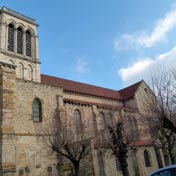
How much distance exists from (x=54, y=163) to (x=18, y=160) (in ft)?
11.7

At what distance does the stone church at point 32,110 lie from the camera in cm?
1711

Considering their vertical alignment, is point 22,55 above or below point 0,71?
above

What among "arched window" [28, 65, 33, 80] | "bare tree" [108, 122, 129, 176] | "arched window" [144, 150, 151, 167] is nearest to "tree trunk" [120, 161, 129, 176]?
"bare tree" [108, 122, 129, 176]

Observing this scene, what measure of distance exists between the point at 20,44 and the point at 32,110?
528 inches

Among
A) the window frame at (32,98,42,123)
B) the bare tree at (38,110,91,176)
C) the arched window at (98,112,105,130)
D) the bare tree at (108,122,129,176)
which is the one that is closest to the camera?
the bare tree at (108,122,129,176)

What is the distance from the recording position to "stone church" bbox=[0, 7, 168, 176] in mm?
17106

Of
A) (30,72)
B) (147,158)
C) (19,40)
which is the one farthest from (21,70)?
(147,158)

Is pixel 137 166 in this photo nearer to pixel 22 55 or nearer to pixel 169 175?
pixel 169 175

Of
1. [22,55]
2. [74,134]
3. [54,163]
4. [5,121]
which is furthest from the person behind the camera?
[22,55]

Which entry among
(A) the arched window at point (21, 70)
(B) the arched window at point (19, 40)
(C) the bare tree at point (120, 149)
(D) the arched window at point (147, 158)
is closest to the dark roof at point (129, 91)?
(D) the arched window at point (147, 158)

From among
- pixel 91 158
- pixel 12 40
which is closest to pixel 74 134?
pixel 91 158

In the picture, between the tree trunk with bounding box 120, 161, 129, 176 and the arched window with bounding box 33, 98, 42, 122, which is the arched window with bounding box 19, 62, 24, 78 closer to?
the arched window with bounding box 33, 98, 42, 122

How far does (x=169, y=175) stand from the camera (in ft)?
21.2

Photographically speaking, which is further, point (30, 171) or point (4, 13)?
point (4, 13)
